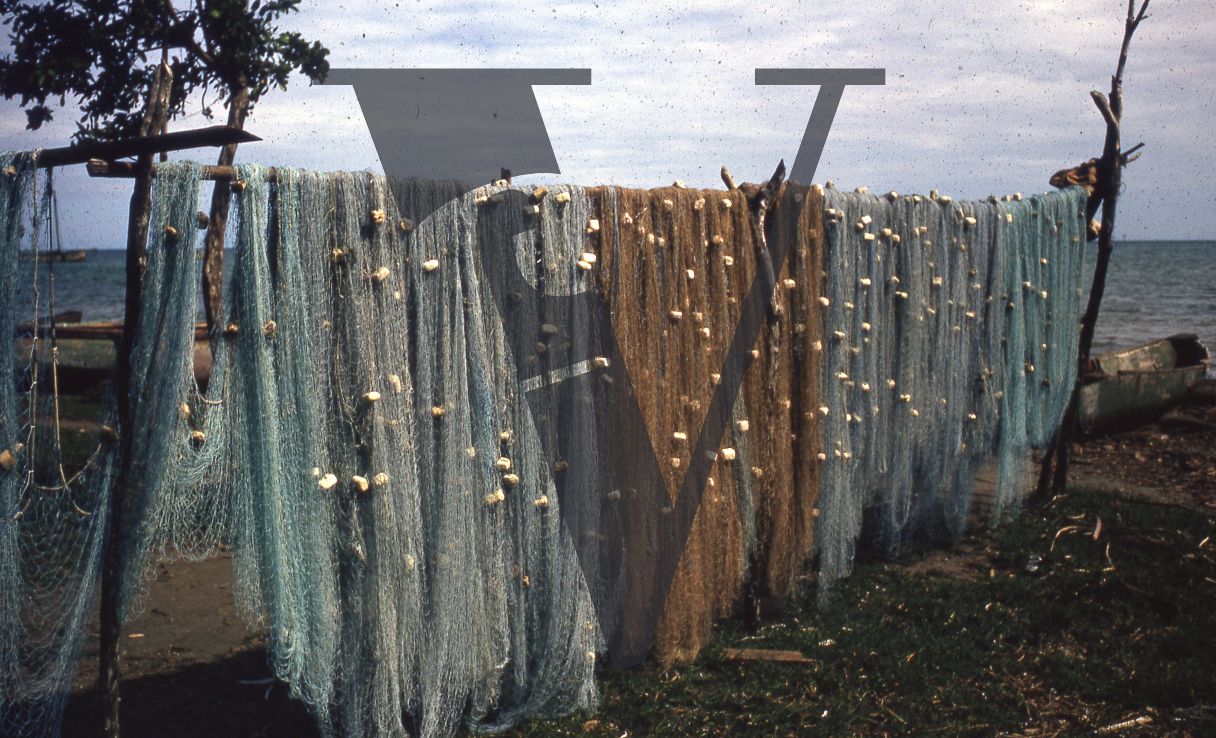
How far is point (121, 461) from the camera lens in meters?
3.72

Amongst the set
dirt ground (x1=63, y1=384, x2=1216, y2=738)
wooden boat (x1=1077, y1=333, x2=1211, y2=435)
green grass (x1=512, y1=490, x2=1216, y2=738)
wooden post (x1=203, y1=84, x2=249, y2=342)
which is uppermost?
wooden post (x1=203, y1=84, x2=249, y2=342)

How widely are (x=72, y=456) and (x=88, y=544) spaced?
5.80 m

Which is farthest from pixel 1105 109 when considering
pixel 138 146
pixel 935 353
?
pixel 138 146

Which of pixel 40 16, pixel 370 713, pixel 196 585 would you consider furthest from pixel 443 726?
pixel 40 16

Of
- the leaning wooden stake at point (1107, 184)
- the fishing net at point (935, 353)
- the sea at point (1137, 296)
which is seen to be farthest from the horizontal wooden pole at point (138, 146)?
the sea at point (1137, 296)

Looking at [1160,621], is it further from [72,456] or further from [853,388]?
[72,456]

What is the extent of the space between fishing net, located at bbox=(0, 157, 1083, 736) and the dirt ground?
0.46m

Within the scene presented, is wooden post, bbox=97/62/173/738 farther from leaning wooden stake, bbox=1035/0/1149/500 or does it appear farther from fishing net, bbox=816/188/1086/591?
leaning wooden stake, bbox=1035/0/1149/500

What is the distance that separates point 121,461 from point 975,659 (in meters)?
4.11

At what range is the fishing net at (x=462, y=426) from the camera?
3766 millimetres

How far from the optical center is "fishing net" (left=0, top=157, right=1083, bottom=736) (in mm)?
3766

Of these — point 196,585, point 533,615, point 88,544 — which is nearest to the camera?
point 88,544

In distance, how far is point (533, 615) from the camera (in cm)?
462

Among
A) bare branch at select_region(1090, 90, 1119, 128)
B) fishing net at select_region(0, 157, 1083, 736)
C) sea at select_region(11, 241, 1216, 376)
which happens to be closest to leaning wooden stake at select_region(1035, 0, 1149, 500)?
bare branch at select_region(1090, 90, 1119, 128)
